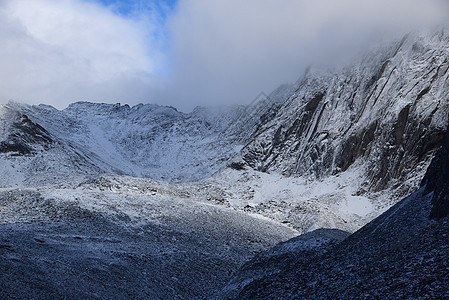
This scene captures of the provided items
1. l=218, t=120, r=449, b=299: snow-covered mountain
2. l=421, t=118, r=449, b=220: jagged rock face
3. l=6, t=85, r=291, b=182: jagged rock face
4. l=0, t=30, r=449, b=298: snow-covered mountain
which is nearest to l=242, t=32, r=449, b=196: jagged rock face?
l=0, t=30, r=449, b=298: snow-covered mountain

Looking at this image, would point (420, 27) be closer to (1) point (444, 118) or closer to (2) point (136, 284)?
(1) point (444, 118)

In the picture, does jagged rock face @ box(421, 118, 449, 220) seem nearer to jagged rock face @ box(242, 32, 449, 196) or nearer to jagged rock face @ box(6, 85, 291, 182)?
jagged rock face @ box(242, 32, 449, 196)

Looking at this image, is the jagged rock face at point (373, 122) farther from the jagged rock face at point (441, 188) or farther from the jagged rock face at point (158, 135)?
the jagged rock face at point (441, 188)

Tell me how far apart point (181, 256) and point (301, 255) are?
9.55 m

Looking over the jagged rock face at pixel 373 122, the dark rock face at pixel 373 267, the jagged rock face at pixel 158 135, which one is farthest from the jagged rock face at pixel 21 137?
the dark rock face at pixel 373 267

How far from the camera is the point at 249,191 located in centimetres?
7062

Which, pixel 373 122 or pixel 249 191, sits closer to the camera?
pixel 373 122

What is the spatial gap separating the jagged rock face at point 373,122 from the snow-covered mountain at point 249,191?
230mm

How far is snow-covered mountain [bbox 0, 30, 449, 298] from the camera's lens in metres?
23.0

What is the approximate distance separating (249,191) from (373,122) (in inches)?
874

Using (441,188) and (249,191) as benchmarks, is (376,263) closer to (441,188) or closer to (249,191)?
(441,188)

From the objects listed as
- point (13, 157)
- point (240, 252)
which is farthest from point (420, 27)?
point (13, 157)

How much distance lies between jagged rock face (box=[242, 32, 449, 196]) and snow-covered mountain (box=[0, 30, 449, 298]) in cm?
23

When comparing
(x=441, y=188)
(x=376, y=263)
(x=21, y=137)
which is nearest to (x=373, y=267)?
(x=376, y=263)
